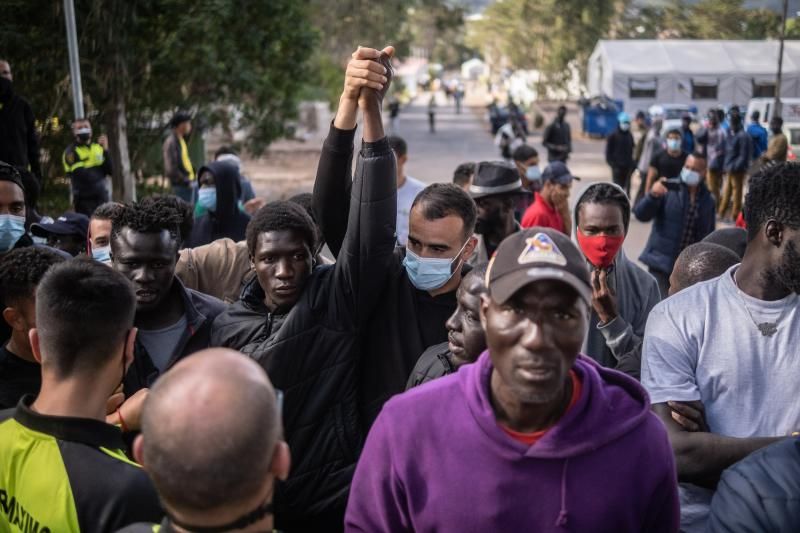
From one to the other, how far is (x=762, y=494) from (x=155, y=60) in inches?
529

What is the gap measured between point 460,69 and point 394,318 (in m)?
131

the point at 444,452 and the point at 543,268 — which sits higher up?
the point at 543,268

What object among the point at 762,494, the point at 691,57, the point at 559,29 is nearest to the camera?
the point at 762,494

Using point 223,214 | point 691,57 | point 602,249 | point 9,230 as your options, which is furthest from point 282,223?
point 691,57

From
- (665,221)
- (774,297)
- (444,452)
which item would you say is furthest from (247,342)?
(665,221)

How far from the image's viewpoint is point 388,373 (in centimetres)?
366

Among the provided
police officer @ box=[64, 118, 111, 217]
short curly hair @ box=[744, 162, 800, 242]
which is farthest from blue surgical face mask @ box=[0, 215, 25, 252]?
police officer @ box=[64, 118, 111, 217]

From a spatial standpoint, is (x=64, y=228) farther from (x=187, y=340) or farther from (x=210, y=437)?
(x=210, y=437)

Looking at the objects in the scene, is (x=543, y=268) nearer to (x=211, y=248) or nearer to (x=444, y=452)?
(x=444, y=452)

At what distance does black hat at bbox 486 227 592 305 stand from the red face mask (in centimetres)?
231

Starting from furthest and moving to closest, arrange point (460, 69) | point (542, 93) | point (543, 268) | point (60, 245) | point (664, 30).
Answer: point (460, 69)
point (664, 30)
point (542, 93)
point (60, 245)
point (543, 268)

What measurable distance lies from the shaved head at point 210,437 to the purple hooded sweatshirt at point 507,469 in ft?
1.72

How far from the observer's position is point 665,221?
774 centimetres

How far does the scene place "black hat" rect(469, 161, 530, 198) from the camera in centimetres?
629
